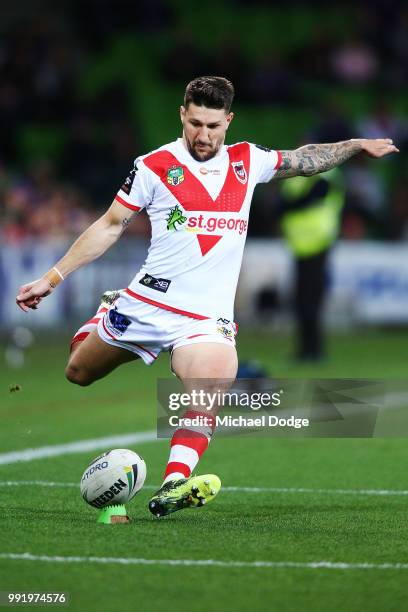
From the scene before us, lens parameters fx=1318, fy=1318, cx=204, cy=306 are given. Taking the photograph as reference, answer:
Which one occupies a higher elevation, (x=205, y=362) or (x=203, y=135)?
(x=203, y=135)

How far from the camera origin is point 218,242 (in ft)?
23.7

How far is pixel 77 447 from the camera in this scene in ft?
32.8

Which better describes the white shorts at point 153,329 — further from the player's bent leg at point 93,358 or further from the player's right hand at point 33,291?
the player's right hand at point 33,291

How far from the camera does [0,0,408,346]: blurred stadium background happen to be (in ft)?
69.5

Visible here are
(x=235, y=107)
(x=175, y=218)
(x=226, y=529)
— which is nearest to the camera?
(x=226, y=529)

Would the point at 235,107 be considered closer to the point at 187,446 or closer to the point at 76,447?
the point at 76,447

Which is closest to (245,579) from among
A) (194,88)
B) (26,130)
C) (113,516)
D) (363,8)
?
(113,516)

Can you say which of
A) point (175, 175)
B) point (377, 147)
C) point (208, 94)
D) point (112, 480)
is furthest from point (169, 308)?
point (377, 147)

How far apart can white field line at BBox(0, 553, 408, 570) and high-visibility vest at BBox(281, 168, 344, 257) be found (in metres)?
10.2

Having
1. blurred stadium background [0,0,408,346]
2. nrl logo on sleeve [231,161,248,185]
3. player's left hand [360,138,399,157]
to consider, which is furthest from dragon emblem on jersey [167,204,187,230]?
blurred stadium background [0,0,408,346]

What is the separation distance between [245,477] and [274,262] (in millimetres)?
12495

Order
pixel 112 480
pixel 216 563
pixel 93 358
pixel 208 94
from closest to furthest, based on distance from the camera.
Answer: pixel 216 563 < pixel 112 480 < pixel 208 94 < pixel 93 358

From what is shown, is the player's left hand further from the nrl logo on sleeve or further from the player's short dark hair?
the player's short dark hair

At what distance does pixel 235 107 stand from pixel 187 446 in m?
18.4
